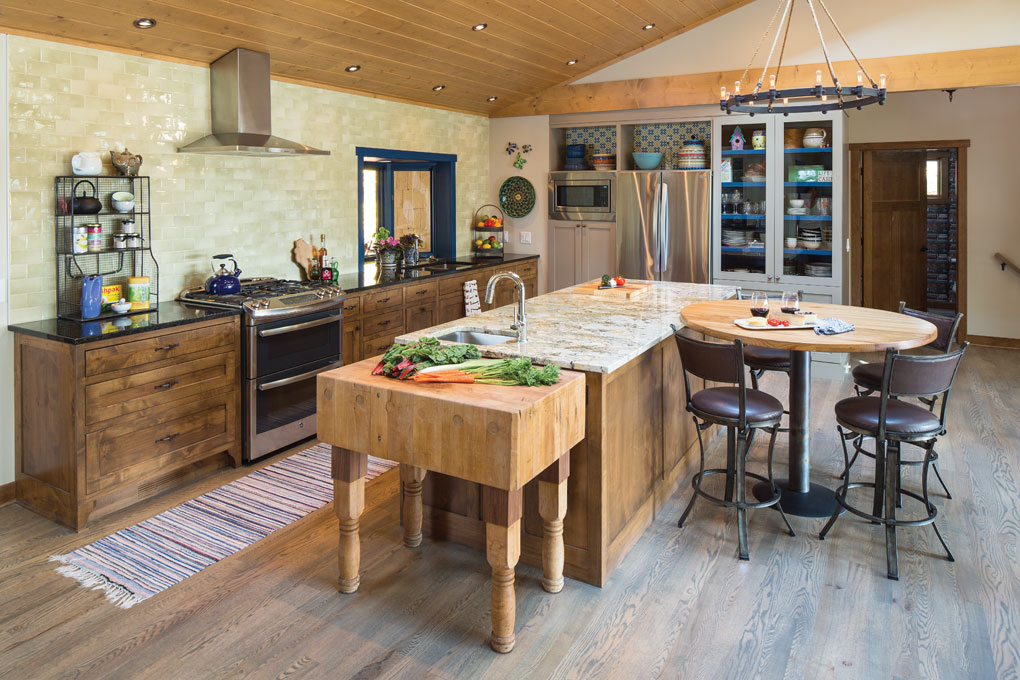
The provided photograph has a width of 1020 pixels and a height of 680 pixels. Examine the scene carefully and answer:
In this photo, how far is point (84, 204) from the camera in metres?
3.88

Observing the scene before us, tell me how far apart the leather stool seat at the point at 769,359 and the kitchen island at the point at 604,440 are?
502mm

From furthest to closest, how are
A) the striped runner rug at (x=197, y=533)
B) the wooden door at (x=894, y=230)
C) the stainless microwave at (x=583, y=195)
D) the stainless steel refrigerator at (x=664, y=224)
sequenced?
the wooden door at (x=894, y=230), the stainless microwave at (x=583, y=195), the stainless steel refrigerator at (x=664, y=224), the striped runner rug at (x=197, y=533)

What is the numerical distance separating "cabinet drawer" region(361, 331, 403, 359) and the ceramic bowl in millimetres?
3175

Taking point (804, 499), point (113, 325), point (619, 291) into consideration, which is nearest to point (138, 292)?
point (113, 325)

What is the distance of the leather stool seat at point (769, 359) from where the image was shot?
13.8 ft

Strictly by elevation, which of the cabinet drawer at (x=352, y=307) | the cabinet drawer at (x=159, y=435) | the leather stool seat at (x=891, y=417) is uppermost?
the cabinet drawer at (x=352, y=307)

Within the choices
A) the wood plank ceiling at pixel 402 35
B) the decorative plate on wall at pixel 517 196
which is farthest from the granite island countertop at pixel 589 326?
the decorative plate on wall at pixel 517 196

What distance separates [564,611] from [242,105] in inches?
145

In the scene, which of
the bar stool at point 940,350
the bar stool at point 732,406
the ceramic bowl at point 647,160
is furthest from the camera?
the ceramic bowl at point 647,160

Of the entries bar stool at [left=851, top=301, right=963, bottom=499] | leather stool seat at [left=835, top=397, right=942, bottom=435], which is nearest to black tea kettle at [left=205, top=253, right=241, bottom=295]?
leather stool seat at [left=835, top=397, right=942, bottom=435]

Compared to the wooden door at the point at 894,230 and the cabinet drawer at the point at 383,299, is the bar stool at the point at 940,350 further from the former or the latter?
the wooden door at the point at 894,230

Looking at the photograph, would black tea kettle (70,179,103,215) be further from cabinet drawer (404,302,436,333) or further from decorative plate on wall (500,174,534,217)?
decorative plate on wall (500,174,534,217)

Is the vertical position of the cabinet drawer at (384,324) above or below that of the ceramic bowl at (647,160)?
below

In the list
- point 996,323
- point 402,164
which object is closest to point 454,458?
point 402,164
